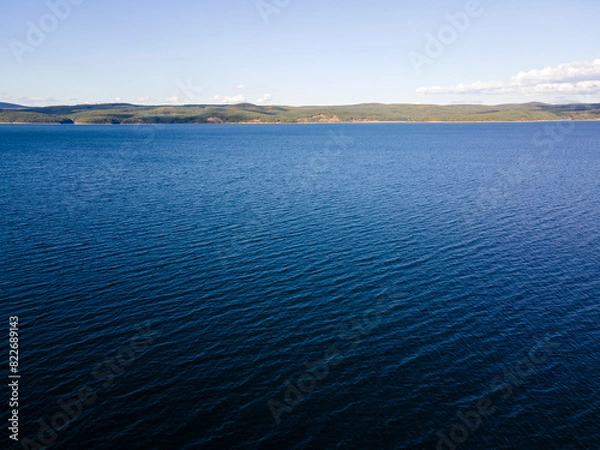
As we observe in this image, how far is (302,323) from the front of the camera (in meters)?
34.9

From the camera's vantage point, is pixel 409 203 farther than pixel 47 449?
Yes

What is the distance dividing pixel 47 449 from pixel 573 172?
442 ft

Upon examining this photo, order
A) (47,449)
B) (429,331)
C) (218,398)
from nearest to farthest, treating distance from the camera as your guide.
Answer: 1. (47,449)
2. (218,398)
3. (429,331)

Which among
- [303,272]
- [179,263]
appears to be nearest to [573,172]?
[303,272]

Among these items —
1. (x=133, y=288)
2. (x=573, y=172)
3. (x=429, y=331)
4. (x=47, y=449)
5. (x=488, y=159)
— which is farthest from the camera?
(x=488, y=159)

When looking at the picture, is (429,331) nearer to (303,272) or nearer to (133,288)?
(303,272)

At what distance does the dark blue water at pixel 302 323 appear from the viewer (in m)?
24.2

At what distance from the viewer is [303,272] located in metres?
45.0

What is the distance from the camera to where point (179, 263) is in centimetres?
4622

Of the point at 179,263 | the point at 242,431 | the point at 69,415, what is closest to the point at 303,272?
the point at 179,263

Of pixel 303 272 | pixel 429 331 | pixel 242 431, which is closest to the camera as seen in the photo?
pixel 242 431

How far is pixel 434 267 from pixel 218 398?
102 feet

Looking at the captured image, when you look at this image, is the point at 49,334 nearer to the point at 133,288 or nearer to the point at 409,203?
the point at 133,288

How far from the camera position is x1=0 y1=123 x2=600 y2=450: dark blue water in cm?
2423
